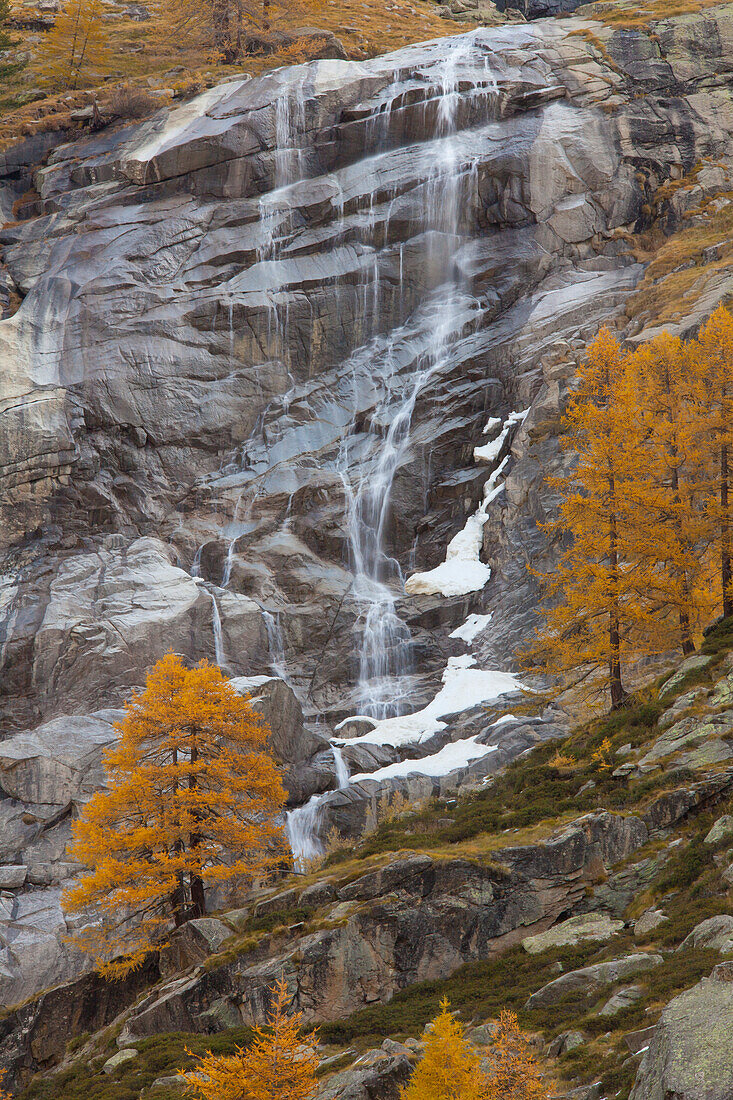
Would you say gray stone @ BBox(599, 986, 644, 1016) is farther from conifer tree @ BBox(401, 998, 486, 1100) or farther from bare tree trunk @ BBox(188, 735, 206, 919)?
bare tree trunk @ BBox(188, 735, 206, 919)

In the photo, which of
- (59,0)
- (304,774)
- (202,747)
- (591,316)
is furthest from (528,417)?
(59,0)

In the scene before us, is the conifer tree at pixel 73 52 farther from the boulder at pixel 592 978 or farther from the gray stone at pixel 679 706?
the boulder at pixel 592 978

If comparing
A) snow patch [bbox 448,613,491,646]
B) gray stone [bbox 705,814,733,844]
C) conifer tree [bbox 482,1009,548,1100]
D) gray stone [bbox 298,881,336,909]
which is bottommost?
snow patch [bbox 448,613,491,646]

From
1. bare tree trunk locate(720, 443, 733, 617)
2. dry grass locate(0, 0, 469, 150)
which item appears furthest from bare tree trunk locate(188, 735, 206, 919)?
dry grass locate(0, 0, 469, 150)

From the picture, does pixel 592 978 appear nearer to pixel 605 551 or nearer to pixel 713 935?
pixel 713 935

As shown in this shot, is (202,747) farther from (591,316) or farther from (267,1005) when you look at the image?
(591,316)

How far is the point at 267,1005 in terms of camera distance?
16219mm

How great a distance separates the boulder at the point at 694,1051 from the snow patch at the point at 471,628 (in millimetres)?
27607

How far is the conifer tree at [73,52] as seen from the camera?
2596 inches

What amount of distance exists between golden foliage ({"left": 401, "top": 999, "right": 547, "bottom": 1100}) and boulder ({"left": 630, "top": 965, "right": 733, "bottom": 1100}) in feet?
4.16

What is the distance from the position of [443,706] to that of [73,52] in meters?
60.4

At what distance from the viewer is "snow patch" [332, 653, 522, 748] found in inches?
1268

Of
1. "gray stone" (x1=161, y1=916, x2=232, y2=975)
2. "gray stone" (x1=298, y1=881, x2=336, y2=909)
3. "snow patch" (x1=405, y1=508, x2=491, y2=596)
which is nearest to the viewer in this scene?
"gray stone" (x1=298, y1=881, x2=336, y2=909)

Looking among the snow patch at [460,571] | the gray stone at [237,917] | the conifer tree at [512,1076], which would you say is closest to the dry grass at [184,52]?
the snow patch at [460,571]
